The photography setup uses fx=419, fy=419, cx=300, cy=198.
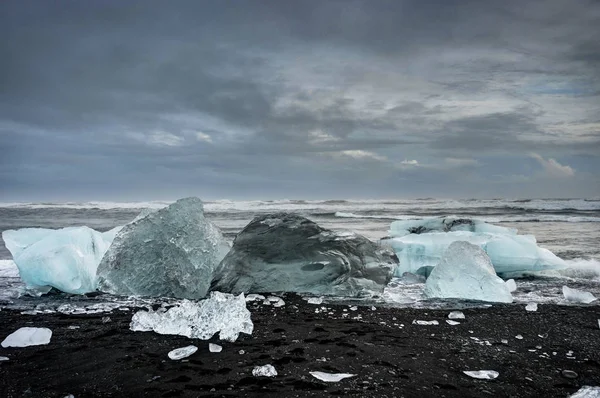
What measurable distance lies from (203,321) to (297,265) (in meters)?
1.90

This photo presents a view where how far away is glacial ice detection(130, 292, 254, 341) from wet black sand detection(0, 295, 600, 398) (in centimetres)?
9

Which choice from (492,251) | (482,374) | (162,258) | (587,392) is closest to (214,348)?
(482,374)

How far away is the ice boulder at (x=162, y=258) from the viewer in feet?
→ 15.9

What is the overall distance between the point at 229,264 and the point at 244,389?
2907 millimetres

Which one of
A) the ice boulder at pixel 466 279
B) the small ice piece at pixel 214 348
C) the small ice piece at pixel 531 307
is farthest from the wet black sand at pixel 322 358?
the ice boulder at pixel 466 279

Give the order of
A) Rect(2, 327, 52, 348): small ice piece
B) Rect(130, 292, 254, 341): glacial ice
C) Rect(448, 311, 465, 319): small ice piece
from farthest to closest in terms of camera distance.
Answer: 1. Rect(448, 311, 465, 319): small ice piece
2. Rect(130, 292, 254, 341): glacial ice
3. Rect(2, 327, 52, 348): small ice piece

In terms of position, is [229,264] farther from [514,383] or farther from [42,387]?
[514,383]

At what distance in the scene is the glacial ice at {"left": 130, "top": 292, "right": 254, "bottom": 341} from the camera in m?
3.12

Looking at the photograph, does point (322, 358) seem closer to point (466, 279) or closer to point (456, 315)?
point (456, 315)

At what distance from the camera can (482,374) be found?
242 centimetres

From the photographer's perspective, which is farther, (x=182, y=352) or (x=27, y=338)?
(x=27, y=338)

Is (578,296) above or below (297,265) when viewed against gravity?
below

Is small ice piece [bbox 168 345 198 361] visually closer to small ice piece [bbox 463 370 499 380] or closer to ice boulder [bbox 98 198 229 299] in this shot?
small ice piece [bbox 463 370 499 380]

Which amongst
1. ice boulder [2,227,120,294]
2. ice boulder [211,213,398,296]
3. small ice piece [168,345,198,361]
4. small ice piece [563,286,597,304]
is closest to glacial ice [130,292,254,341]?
small ice piece [168,345,198,361]
